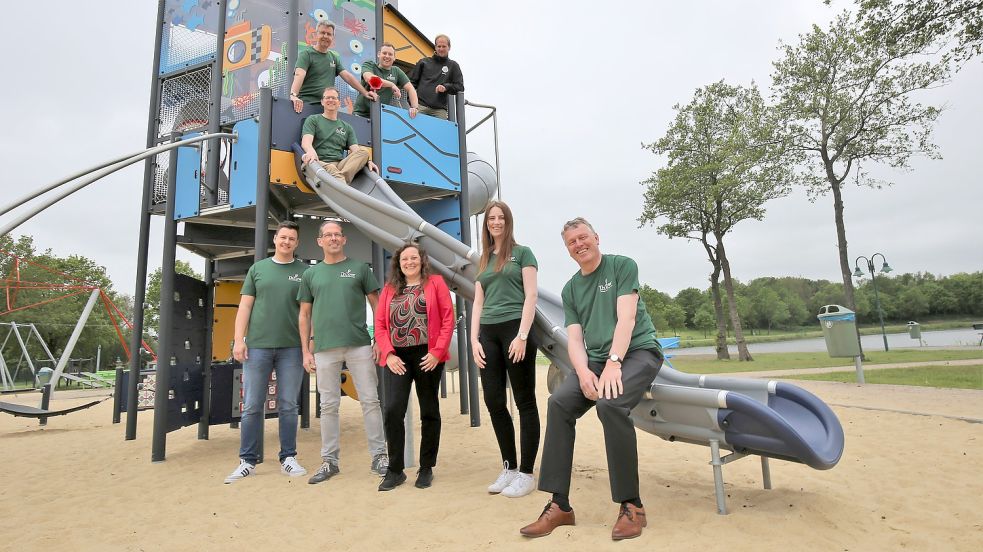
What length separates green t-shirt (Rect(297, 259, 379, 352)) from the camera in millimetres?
4184

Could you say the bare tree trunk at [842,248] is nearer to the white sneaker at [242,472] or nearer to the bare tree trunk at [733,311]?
the bare tree trunk at [733,311]

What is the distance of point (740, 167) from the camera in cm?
2073

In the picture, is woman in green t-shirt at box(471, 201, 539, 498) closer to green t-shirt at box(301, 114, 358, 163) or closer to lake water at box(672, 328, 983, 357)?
Result: green t-shirt at box(301, 114, 358, 163)

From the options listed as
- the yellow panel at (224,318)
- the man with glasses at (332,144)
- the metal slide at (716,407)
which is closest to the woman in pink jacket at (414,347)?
the metal slide at (716,407)

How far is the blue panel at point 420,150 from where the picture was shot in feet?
20.1

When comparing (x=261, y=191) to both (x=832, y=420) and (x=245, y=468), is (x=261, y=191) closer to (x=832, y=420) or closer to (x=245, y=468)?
(x=245, y=468)

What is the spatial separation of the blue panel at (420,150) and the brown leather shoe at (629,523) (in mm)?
4289

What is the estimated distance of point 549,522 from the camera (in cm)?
287

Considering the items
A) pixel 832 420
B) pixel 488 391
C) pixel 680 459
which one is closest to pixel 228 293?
pixel 488 391

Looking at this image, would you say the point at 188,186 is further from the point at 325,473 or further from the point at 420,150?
the point at 325,473

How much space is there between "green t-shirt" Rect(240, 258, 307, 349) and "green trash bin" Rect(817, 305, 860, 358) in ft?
34.2

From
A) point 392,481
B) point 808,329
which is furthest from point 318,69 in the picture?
point 808,329

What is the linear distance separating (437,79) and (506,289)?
4.42m

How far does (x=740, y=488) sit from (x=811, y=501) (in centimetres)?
48
